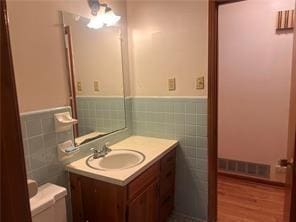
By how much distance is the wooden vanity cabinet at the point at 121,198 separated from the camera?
4.87 feet

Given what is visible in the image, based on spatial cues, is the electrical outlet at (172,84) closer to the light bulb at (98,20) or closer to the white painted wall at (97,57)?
the white painted wall at (97,57)

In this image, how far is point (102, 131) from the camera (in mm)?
2039

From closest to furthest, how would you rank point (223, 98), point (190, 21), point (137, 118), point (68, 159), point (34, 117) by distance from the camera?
point (34, 117) < point (68, 159) < point (190, 21) < point (137, 118) < point (223, 98)

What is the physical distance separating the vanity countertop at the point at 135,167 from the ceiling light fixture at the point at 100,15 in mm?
1069

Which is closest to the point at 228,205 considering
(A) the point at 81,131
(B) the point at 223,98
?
(B) the point at 223,98

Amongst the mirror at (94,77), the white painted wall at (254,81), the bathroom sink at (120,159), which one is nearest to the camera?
the mirror at (94,77)

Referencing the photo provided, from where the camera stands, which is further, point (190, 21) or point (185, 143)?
point (185, 143)

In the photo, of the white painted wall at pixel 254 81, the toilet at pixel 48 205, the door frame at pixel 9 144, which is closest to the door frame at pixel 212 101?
the white painted wall at pixel 254 81

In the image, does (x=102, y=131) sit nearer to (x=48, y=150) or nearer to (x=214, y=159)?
(x=48, y=150)

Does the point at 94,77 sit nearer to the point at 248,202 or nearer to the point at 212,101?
the point at 212,101

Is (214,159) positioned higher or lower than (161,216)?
higher

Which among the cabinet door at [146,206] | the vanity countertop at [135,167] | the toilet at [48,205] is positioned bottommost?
the cabinet door at [146,206]

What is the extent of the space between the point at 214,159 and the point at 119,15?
5.21ft

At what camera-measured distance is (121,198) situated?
145cm
